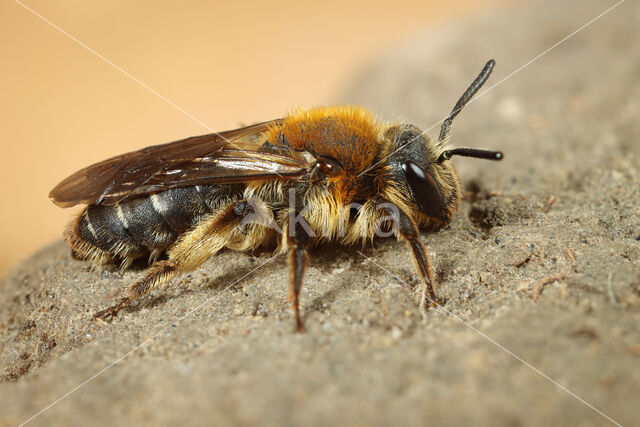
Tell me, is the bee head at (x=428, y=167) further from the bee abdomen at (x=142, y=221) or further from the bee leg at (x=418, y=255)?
the bee abdomen at (x=142, y=221)

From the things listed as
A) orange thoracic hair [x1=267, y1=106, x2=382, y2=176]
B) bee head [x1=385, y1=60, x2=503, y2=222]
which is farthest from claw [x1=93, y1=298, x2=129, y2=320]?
bee head [x1=385, y1=60, x2=503, y2=222]

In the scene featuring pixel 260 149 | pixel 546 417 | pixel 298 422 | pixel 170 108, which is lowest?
pixel 546 417

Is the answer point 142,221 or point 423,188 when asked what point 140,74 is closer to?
point 142,221

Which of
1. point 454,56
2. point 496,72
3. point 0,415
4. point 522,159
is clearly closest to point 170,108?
point 454,56

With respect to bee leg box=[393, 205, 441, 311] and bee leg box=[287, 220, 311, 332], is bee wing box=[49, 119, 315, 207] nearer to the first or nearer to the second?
bee leg box=[287, 220, 311, 332]

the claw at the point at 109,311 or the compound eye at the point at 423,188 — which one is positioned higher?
the compound eye at the point at 423,188

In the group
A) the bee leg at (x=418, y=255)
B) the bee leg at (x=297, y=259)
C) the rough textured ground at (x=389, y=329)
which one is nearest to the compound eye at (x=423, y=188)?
the bee leg at (x=418, y=255)

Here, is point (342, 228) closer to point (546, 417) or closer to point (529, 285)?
point (529, 285)
